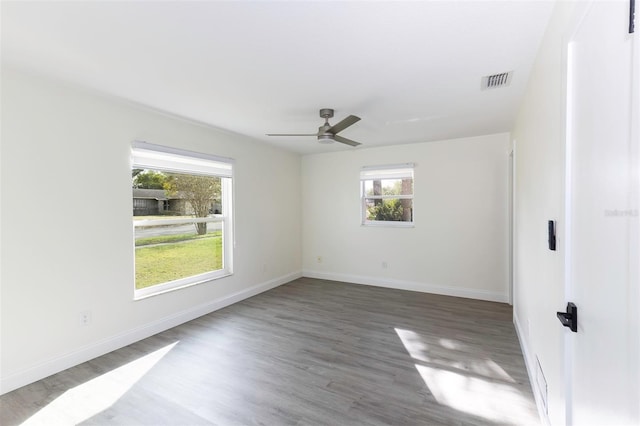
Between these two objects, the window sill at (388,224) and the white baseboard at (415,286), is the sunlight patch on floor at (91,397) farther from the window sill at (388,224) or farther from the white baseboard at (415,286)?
the window sill at (388,224)

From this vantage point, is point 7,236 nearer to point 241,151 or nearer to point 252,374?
point 252,374

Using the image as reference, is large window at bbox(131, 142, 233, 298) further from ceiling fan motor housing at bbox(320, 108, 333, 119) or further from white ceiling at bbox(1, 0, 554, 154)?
ceiling fan motor housing at bbox(320, 108, 333, 119)

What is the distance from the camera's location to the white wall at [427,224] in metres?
4.30

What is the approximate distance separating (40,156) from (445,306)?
4699 mm

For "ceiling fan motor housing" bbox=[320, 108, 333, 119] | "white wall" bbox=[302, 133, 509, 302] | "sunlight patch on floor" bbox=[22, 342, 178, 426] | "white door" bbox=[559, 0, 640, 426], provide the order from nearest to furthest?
"white door" bbox=[559, 0, 640, 426] < "sunlight patch on floor" bbox=[22, 342, 178, 426] < "ceiling fan motor housing" bbox=[320, 108, 333, 119] < "white wall" bbox=[302, 133, 509, 302]

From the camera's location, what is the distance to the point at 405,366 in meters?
2.54

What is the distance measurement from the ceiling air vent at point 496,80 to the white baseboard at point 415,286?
3.05 m

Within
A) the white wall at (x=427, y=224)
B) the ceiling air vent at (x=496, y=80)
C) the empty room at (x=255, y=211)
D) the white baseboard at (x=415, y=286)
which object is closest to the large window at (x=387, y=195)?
the white wall at (x=427, y=224)

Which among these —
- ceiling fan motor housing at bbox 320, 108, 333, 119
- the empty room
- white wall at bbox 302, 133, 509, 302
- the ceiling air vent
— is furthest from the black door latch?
→ white wall at bbox 302, 133, 509, 302

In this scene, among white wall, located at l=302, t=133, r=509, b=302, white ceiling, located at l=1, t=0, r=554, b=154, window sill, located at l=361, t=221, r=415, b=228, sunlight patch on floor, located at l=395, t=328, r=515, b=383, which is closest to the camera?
white ceiling, located at l=1, t=0, r=554, b=154

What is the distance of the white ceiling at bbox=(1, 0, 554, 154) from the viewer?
5.14 feet

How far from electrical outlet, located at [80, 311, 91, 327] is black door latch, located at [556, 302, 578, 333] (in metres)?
3.50

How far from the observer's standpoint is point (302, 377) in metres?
2.37

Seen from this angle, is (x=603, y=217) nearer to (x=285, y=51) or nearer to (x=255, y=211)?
(x=285, y=51)
